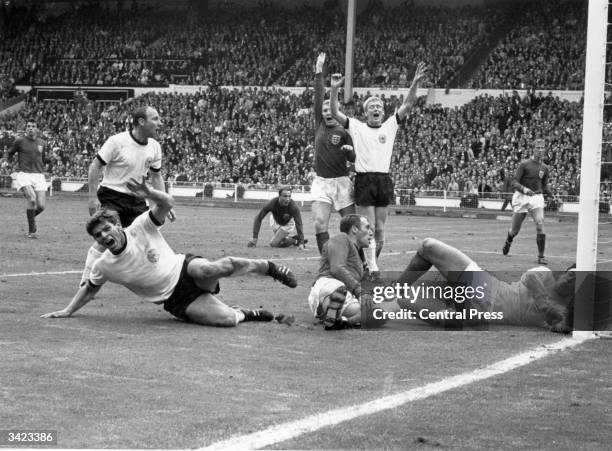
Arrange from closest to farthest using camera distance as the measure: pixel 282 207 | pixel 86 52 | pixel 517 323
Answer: pixel 517 323 → pixel 282 207 → pixel 86 52

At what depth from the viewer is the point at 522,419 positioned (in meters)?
5.23

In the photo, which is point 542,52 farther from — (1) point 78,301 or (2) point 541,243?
(1) point 78,301

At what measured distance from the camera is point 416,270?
856 centimetres

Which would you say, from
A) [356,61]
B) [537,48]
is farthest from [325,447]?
[356,61]

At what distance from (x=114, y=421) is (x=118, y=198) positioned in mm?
5382

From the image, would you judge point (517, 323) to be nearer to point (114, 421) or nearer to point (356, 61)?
point (114, 421)

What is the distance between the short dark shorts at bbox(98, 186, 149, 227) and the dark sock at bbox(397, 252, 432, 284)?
3.06 meters

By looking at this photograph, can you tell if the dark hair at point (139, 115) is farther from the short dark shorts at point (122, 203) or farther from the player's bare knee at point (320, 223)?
the player's bare knee at point (320, 223)

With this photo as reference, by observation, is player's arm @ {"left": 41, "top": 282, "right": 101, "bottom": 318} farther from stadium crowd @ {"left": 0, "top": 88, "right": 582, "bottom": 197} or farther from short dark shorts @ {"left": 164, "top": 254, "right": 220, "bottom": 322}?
stadium crowd @ {"left": 0, "top": 88, "right": 582, "bottom": 197}

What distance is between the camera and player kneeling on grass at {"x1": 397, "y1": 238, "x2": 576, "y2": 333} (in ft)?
27.0

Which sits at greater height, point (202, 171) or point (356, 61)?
point (356, 61)

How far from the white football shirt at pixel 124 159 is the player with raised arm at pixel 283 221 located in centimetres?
745

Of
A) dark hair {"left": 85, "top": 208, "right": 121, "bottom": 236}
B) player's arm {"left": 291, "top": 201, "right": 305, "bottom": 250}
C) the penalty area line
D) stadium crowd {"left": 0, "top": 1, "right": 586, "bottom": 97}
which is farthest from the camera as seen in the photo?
stadium crowd {"left": 0, "top": 1, "right": 586, "bottom": 97}

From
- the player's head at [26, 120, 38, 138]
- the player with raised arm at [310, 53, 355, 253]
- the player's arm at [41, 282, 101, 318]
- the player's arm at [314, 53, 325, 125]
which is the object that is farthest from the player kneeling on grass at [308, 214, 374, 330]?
the player's head at [26, 120, 38, 138]
